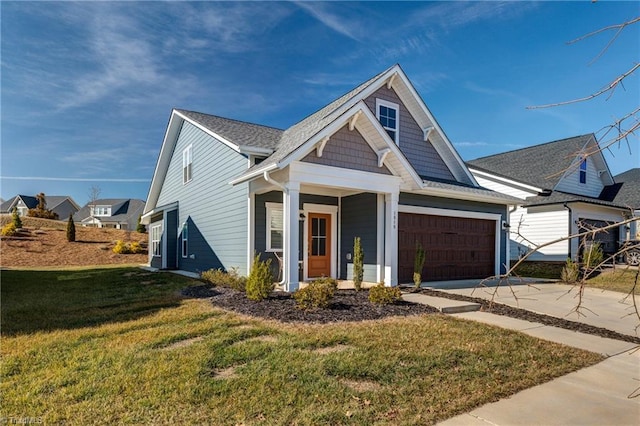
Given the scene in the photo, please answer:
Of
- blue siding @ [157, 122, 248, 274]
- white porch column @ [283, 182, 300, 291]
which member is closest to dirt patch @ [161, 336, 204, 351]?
white porch column @ [283, 182, 300, 291]

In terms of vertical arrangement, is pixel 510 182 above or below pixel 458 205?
above

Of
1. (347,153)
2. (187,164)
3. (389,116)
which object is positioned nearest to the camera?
(347,153)

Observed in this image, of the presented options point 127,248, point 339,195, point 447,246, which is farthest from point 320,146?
point 127,248

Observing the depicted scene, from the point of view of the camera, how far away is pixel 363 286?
10.8 meters

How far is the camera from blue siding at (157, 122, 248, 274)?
11.1m

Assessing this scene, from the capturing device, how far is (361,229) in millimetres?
11562

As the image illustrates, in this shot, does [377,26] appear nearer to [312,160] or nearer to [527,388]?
[312,160]

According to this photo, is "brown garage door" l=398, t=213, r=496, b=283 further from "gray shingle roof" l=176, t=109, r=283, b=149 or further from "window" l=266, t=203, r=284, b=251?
"gray shingle roof" l=176, t=109, r=283, b=149

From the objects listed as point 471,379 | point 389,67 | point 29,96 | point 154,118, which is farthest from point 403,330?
point 154,118

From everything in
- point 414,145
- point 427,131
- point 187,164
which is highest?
point 427,131

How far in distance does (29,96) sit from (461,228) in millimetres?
14618

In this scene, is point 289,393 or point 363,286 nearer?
point 289,393

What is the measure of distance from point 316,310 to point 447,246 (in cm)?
720

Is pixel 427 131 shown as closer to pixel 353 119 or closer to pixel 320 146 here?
pixel 353 119
